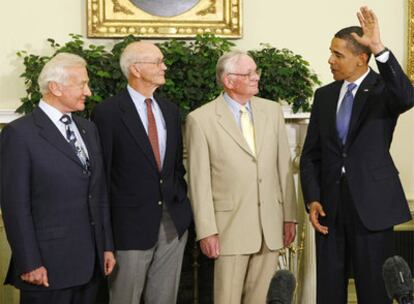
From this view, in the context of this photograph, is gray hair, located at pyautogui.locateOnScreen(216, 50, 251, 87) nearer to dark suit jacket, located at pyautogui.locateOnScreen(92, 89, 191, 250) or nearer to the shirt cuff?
dark suit jacket, located at pyautogui.locateOnScreen(92, 89, 191, 250)

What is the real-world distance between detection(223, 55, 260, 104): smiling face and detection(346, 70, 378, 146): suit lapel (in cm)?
49

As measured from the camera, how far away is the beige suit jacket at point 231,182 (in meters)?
3.20

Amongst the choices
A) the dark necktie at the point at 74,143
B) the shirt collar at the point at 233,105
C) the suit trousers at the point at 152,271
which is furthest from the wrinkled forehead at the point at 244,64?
the dark necktie at the point at 74,143

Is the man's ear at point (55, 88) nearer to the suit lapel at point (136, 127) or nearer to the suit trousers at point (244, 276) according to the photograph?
the suit lapel at point (136, 127)

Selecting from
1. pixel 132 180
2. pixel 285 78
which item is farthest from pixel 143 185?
pixel 285 78

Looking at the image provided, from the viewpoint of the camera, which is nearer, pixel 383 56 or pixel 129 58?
pixel 383 56

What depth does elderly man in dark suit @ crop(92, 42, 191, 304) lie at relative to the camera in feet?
10.2

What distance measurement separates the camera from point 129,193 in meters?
3.12

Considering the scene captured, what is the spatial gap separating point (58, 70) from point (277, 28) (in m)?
1.95

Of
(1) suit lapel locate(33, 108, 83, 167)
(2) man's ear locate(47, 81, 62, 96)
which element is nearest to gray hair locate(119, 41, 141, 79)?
(2) man's ear locate(47, 81, 62, 96)

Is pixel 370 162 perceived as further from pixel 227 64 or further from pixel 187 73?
pixel 187 73

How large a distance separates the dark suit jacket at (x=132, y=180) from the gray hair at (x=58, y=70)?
0.35 metres

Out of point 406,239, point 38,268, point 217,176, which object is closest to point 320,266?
point 217,176

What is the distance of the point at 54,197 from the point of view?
2.69m
